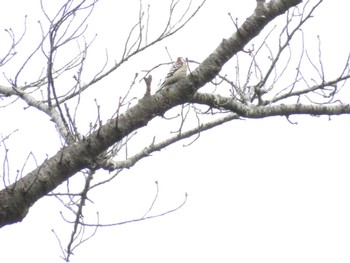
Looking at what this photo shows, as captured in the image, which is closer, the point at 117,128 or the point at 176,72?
the point at 117,128

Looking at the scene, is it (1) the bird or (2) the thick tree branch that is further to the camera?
(1) the bird

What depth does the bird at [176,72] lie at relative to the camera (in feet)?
13.0

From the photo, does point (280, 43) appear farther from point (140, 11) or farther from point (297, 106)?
point (140, 11)

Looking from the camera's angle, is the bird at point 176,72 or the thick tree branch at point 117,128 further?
the bird at point 176,72

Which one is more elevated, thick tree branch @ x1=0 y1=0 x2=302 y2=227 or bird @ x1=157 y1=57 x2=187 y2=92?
bird @ x1=157 y1=57 x2=187 y2=92

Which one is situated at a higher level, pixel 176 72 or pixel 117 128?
pixel 176 72

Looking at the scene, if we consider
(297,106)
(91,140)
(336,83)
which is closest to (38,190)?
(91,140)

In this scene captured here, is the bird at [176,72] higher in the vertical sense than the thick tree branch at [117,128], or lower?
higher

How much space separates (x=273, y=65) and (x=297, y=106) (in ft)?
1.14

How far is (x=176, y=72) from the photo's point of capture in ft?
13.2

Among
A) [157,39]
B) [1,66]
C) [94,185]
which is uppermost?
[1,66]

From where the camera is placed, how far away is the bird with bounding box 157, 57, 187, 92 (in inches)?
157

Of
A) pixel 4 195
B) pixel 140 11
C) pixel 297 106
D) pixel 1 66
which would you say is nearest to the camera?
pixel 4 195

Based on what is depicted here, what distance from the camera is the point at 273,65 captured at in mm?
4242
